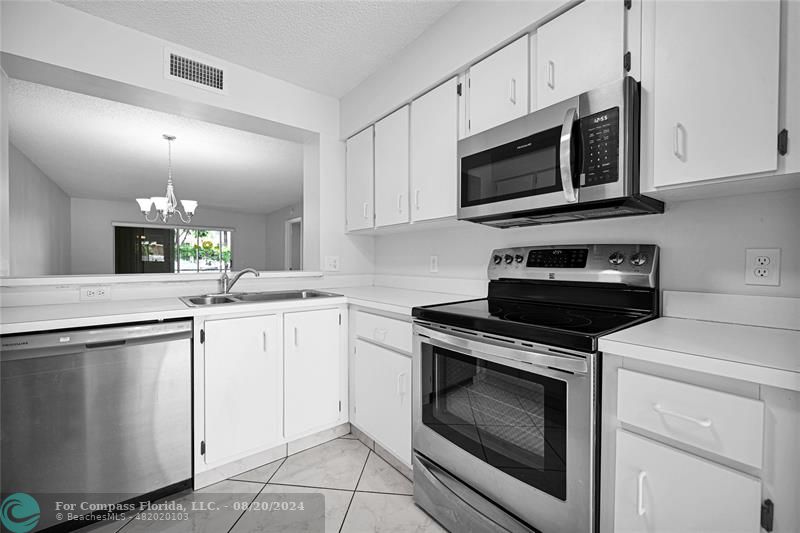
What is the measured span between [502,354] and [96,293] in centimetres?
219

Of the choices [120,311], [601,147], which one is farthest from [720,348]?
[120,311]

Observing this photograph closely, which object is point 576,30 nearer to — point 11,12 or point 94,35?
point 94,35

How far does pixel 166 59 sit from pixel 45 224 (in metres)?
4.70

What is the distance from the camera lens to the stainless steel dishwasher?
135 cm

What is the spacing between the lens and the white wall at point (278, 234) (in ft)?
27.1

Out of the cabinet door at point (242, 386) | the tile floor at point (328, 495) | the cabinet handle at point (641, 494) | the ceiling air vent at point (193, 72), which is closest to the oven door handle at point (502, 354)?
the cabinet handle at point (641, 494)

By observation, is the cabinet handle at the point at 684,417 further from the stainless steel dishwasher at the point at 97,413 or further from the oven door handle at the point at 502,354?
the stainless steel dishwasher at the point at 97,413

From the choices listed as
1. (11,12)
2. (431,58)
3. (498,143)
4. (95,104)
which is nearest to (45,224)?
(95,104)

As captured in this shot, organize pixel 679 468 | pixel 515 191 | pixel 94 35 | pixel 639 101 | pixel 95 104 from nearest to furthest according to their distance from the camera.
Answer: pixel 679 468, pixel 639 101, pixel 515 191, pixel 94 35, pixel 95 104

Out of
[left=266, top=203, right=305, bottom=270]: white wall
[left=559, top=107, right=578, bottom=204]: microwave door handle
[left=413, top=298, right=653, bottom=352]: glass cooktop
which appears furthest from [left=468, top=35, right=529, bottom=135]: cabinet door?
[left=266, top=203, right=305, bottom=270]: white wall

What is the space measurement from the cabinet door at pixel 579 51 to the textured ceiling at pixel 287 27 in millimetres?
748

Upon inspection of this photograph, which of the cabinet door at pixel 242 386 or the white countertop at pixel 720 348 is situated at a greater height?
the white countertop at pixel 720 348

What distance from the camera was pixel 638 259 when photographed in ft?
4.58

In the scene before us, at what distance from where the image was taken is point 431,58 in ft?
6.65
